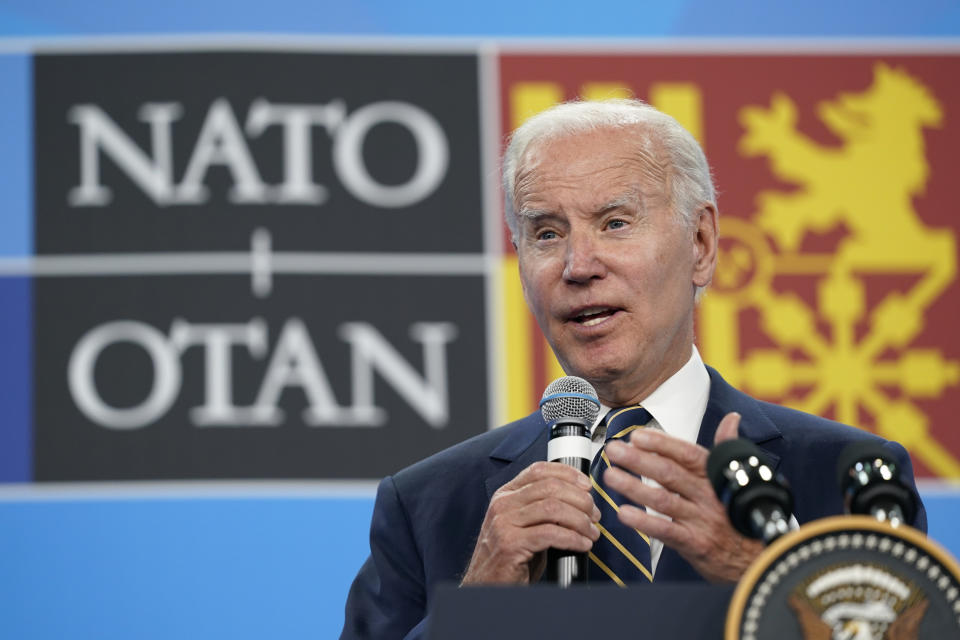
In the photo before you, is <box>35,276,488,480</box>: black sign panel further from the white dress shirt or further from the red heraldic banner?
the white dress shirt

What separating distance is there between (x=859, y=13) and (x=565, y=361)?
175 cm

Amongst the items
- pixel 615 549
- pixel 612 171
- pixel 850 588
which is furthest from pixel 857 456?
pixel 612 171

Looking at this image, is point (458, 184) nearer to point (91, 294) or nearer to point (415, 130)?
point (415, 130)

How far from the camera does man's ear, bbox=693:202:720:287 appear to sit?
6.74 feet

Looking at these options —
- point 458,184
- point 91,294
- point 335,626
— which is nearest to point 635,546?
point 335,626

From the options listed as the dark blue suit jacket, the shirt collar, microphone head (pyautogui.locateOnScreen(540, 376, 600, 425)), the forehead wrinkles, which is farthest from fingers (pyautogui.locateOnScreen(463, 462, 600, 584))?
the forehead wrinkles

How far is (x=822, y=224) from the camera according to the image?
3139mm

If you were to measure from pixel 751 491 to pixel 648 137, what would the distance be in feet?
3.15

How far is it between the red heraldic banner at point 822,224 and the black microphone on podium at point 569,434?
137 centimetres

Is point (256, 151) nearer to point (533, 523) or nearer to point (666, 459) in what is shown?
point (533, 523)

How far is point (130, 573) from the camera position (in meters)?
2.88

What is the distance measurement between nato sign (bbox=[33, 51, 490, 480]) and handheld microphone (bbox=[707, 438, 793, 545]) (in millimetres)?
1803

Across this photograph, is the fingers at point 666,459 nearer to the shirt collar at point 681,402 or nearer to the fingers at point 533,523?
the fingers at point 533,523

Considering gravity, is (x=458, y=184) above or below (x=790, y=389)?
above
